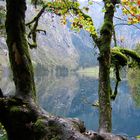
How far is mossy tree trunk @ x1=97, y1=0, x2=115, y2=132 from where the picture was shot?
426 inches

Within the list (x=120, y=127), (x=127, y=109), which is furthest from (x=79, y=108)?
(x=120, y=127)

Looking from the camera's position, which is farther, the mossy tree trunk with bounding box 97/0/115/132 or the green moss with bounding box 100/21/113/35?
the green moss with bounding box 100/21/113/35

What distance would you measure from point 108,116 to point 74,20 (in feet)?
10.7

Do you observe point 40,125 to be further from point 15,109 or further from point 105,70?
point 105,70

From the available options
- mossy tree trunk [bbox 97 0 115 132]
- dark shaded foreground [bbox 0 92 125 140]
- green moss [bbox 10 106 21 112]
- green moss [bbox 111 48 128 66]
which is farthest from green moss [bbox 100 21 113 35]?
green moss [bbox 10 106 21 112]

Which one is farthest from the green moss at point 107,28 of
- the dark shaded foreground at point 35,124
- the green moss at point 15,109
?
the green moss at point 15,109

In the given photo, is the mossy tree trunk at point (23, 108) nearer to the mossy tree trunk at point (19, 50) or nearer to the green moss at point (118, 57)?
the mossy tree trunk at point (19, 50)

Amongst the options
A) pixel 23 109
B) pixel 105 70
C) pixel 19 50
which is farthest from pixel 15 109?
pixel 105 70

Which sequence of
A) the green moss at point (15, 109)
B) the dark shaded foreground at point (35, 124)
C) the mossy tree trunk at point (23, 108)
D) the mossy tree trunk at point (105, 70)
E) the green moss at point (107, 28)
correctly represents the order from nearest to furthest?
the dark shaded foreground at point (35, 124) < the mossy tree trunk at point (23, 108) < the green moss at point (15, 109) < the mossy tree trunk at point (105, 70) < the green moss at point (107, 28)

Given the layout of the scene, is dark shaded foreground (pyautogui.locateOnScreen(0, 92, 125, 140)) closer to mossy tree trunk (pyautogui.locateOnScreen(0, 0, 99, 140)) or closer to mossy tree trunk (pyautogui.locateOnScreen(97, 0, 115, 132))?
mossy tree trunk (pyautogui.locateOnScreen(0, 0, 99, 140))

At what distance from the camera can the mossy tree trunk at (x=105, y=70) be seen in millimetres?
10825

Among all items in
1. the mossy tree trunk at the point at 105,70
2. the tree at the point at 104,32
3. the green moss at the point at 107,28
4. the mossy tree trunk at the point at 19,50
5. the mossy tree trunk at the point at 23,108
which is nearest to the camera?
the mossy tree trunk at the point at 23,108

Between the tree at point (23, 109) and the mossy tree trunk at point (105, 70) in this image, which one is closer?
the tree at point (23, 109)

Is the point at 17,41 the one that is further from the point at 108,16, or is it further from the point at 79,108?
the point at 79,108
